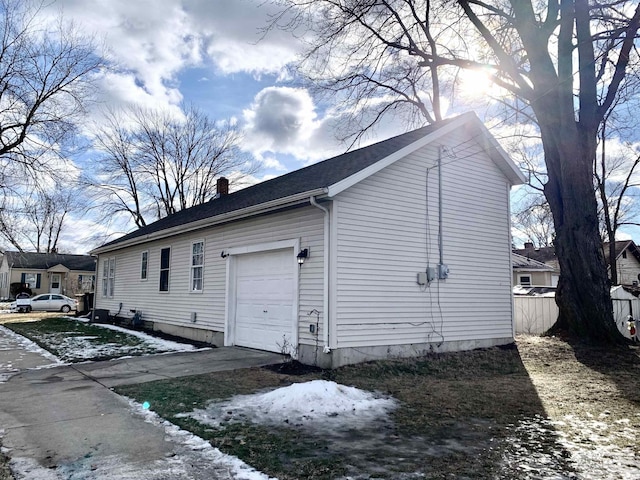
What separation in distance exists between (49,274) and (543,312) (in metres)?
46.5

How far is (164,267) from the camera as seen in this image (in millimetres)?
14609

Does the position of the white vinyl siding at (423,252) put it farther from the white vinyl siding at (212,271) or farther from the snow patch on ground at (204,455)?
the snow patch on ground at (204,455)

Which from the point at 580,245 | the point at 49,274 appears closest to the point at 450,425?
the point at 580,245

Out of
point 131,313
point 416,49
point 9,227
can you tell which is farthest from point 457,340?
point 9,227

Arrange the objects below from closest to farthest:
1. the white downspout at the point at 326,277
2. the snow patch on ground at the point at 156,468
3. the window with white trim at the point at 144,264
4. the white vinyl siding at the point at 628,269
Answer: the snow patch on ground at the point at 156,468 < the white downspout at the point at 326,277 < the window with white trim at the point at 144,264 < the white vinyl siding at the point at 628,269

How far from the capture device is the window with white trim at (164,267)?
47.1 feet

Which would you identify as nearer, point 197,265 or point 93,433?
point 93,433

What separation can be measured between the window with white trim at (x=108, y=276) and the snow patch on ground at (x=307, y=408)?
14.8 metres

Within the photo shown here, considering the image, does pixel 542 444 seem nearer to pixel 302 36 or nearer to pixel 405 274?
pixel 405 274

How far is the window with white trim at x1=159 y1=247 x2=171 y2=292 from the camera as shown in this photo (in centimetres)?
1435

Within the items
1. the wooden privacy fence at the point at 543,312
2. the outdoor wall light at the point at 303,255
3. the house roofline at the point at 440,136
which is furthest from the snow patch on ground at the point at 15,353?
the wooden privacy fence at the point at 543,312

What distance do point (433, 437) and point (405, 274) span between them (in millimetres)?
4914

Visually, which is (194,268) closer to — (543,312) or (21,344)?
(21,344)

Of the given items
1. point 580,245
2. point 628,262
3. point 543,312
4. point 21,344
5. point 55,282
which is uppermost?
point 628,262
